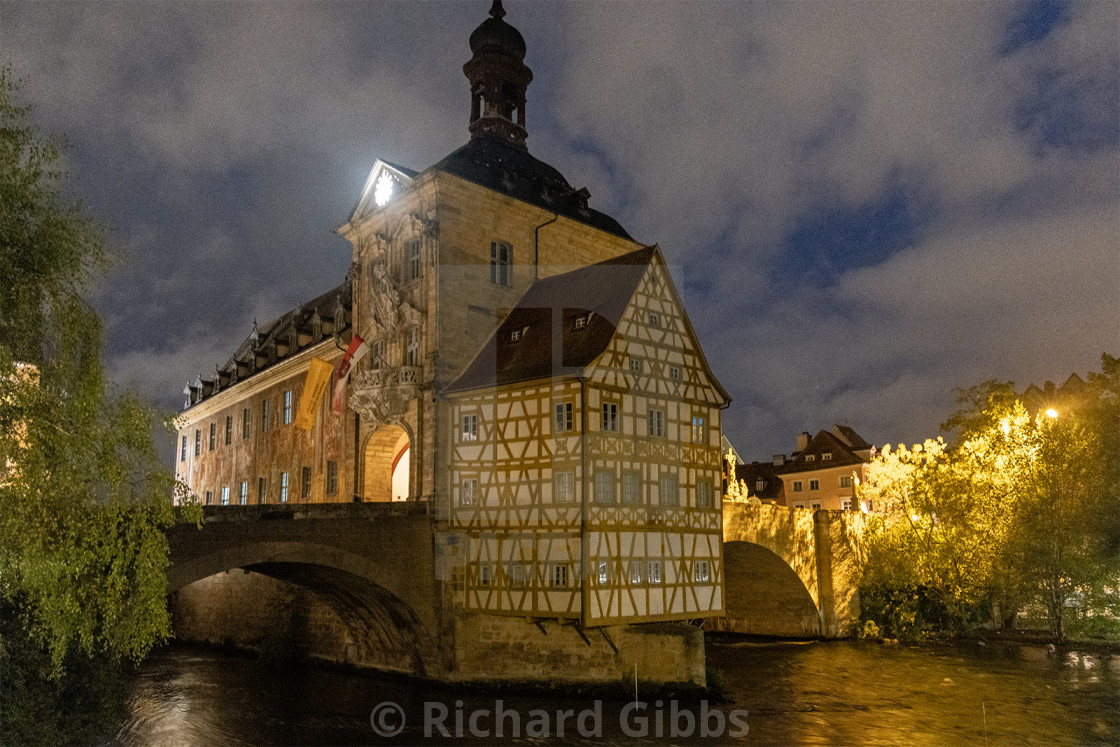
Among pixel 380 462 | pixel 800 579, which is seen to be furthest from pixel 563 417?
pixel 800 579

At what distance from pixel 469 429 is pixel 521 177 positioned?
9.69 m

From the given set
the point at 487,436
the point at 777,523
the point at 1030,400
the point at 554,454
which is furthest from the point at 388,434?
the point at 1030,400

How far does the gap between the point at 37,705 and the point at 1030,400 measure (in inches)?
2063

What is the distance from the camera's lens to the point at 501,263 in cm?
2850

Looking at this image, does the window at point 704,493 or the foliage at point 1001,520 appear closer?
the window at point 704,493

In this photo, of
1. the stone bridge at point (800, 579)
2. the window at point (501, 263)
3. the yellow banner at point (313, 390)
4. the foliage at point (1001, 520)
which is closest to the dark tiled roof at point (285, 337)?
the yellow banner at point (313, 390)

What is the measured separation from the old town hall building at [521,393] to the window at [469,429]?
0.05 metres

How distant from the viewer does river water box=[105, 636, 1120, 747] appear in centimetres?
1967

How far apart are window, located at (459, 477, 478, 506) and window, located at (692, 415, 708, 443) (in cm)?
613

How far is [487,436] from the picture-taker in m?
24.7

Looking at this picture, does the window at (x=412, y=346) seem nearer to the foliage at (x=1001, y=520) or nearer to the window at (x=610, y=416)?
the window at (x=610, y=416)

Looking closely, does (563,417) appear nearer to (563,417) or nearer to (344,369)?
(563,417)

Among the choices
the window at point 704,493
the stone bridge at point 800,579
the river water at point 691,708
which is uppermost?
the window at point 704,493

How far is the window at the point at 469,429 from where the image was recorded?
2506cm
